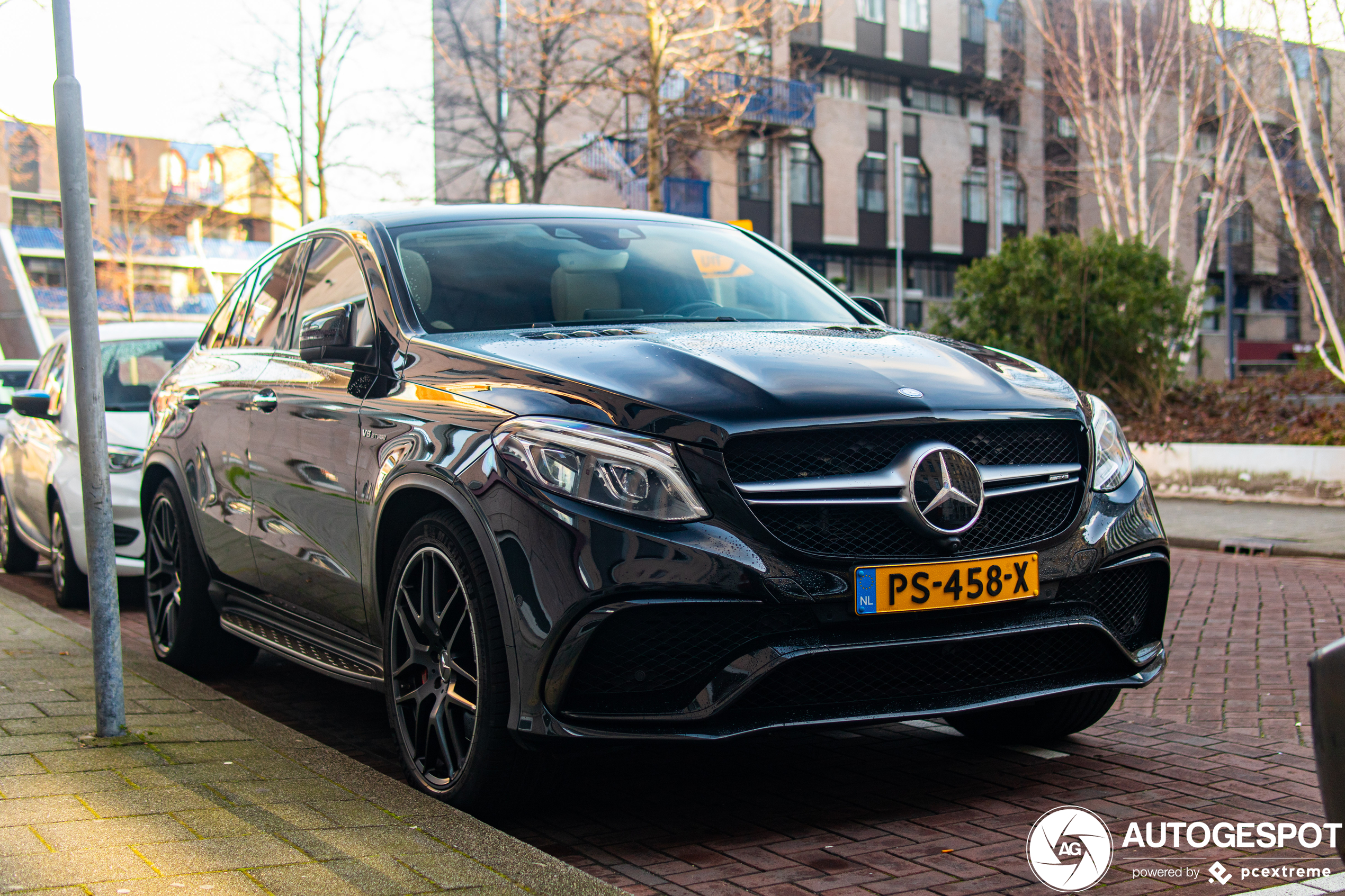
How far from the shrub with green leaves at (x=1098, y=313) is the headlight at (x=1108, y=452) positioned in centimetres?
1280

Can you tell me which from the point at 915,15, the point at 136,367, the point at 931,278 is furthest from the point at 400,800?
the point at 931,278

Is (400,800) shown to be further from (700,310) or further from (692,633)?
(700,310)

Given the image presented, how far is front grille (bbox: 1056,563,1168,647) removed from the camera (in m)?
3.99

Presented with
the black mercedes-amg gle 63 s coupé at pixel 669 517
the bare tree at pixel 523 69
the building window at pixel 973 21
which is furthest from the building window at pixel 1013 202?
the black mercedes-amg gle 63 s coupé at pixel 669 517

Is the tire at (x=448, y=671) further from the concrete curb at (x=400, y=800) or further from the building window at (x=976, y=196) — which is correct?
the building window at (x=976, y=196)

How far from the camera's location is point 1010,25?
5028 centimetres

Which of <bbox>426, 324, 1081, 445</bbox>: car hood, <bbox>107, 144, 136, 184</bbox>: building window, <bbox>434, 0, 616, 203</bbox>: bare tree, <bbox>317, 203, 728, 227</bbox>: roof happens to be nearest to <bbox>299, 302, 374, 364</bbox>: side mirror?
<bbox>426, 324, 1081, 445</bbox>: car hood

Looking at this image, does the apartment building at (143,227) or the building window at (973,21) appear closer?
the building window at (973,21)

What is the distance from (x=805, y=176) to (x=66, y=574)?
134ft

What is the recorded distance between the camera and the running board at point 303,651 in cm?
459

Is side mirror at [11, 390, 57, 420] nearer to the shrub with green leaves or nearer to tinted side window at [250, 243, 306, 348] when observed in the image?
tinted side window at [250, 243, 306, 348]

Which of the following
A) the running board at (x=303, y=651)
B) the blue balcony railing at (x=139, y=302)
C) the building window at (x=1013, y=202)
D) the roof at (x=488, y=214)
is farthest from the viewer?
the blue balcony railing at (x=139, y=302)

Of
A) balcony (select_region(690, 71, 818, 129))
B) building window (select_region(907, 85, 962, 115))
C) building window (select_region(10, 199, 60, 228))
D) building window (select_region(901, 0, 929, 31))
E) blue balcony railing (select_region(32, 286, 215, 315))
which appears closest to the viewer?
balcony (select_region(690, 71, 818, 129))

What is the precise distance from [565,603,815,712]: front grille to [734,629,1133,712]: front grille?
0.37 feet
